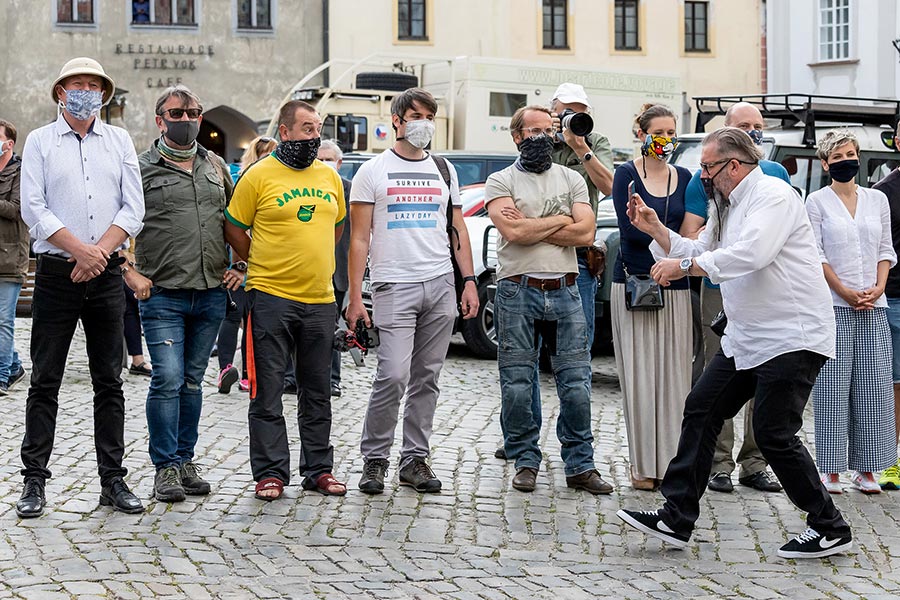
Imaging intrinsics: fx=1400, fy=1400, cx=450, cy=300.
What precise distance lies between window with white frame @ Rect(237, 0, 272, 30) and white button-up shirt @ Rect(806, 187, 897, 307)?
28.0m

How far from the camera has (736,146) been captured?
608cm

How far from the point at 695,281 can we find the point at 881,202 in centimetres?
112

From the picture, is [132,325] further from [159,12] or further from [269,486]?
[159,12]

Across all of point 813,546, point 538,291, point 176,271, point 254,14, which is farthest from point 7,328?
point 254,14

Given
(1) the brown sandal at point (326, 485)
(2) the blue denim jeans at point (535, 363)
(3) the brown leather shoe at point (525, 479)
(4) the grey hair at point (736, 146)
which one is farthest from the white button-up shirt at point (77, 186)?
(4) the grey hair at point (736, 146)

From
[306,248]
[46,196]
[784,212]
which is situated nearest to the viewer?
[784,212]

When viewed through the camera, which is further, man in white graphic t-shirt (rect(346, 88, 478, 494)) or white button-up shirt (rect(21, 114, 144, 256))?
Answer: man in white graphic t-shirt (rect(346, 88, 478, 494))

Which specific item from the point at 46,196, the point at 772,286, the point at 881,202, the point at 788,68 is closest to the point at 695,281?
the point at 881,202

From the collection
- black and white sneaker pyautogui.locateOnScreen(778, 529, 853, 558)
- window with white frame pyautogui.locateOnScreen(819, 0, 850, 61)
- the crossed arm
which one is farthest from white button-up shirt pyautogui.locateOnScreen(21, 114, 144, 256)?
window with white frame pyautogui.locateOnScreen(819, 0, 850, 61)

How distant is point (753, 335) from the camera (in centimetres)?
600

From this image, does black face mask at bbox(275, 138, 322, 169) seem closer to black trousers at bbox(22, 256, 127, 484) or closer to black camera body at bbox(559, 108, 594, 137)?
black trousers at bbox(22, 256, 127, 484)

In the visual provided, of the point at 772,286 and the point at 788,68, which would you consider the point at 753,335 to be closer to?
the point at 772,286

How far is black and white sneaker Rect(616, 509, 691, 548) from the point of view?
20.1 ft

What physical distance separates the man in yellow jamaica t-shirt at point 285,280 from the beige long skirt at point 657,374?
5.07ft
